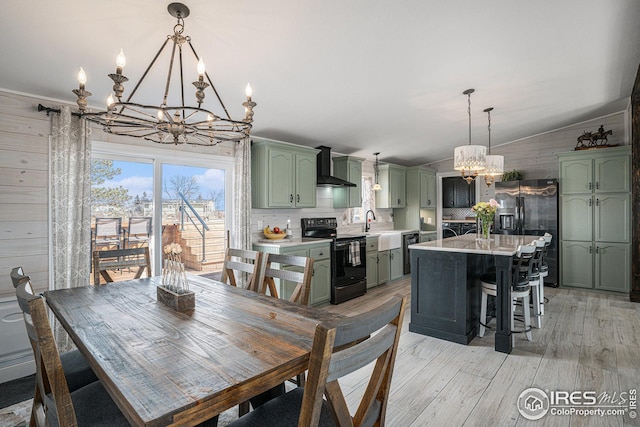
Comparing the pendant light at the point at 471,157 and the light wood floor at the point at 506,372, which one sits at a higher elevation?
the pendant light at the point at 471,157

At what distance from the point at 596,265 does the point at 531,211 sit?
121 centimetres

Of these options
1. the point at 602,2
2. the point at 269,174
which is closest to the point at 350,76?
the point at 269,174

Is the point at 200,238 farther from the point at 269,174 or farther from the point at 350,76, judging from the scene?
the point at 350,76

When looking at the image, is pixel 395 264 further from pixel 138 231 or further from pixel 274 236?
pixel 138 231

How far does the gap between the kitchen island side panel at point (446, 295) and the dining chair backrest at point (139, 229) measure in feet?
9.25

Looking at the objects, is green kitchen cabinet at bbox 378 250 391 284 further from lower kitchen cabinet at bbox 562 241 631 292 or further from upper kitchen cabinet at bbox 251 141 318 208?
lower kitchen cabinet at bbox 562 241 631 292

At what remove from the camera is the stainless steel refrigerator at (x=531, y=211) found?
5480mm

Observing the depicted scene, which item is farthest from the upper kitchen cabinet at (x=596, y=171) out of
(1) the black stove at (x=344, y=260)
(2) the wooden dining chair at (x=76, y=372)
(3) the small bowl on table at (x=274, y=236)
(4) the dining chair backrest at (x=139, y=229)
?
(2) the wooden dining chair at (x=76, y=372)

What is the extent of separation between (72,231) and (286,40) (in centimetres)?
238

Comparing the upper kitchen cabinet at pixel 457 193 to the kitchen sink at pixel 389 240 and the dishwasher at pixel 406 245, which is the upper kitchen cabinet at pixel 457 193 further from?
the kitchen sink at pixel 389 240

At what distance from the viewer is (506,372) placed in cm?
265

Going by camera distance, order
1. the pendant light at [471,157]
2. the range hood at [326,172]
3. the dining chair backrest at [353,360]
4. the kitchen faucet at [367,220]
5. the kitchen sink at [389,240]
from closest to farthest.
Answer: the dining chair backrest at [353,360]
the pendant light at [471,157]
the range hood at [326,172]
the kitchen sink at [389,240]
the kitchen faucet at [367,220]

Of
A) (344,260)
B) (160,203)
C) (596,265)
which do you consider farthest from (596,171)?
(160,203)

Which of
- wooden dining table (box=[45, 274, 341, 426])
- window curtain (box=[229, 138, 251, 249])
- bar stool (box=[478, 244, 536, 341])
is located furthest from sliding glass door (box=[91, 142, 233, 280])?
bar stool (box=[478, 244, 536, 341])
